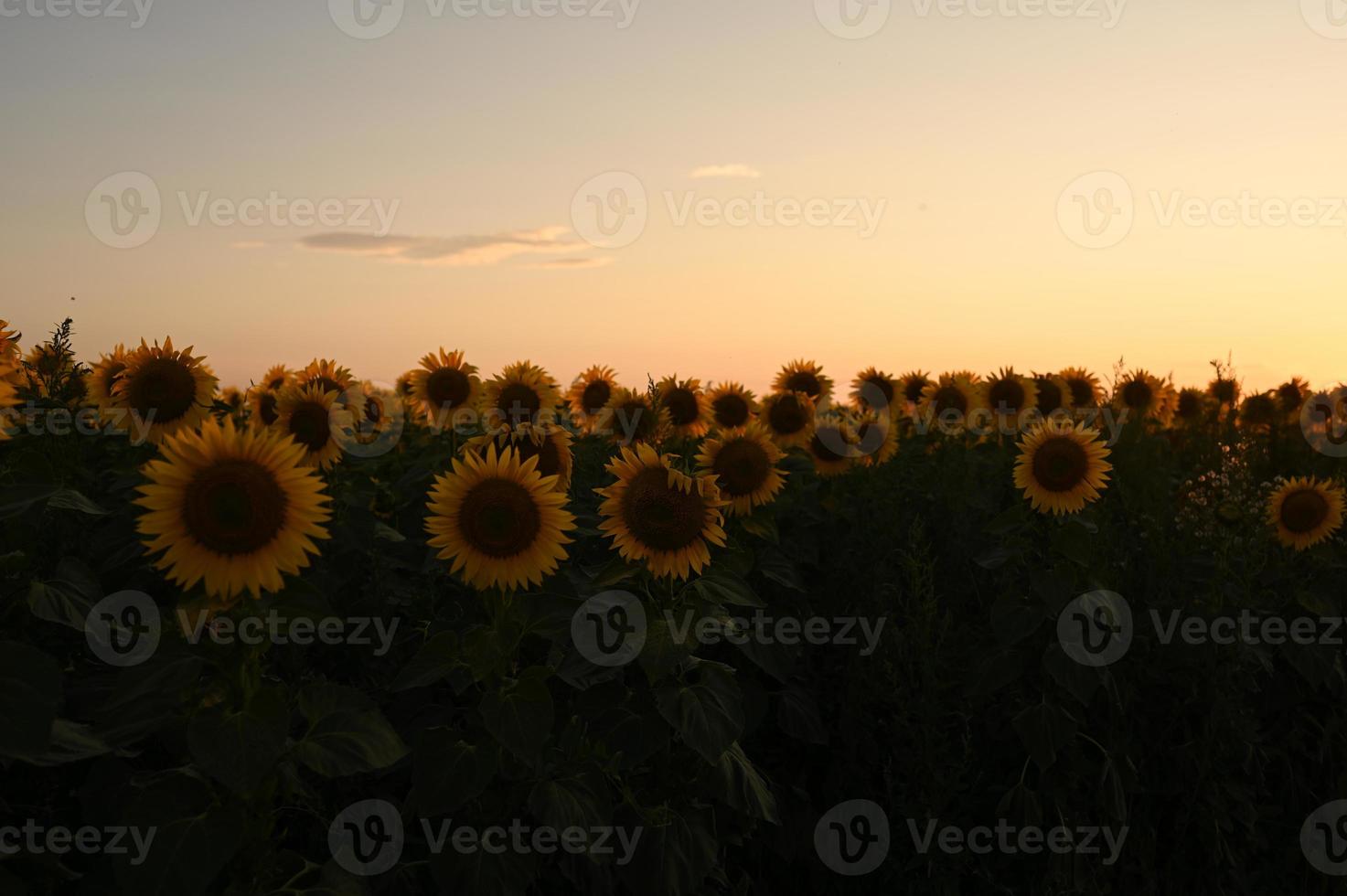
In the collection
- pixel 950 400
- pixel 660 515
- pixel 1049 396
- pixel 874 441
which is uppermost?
pixel 1049 396

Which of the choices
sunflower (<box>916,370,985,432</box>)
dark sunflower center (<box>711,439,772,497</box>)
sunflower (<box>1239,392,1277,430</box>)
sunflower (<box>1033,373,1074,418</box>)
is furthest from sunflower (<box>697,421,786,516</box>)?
sunflower (<box>1239,392,1277,430</box>)

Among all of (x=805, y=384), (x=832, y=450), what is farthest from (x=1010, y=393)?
(x=832, y=450)

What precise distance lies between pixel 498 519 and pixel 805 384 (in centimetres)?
691

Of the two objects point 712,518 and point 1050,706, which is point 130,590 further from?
point 1050,706

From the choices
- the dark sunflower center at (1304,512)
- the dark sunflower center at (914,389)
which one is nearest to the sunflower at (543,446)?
the dark sunflower center at (1304,512)

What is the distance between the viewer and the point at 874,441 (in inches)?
355

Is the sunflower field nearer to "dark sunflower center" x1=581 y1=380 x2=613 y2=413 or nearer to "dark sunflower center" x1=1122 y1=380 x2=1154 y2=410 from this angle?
"dark sunflower center" x1=581 y1=380 x2=613 y2=413

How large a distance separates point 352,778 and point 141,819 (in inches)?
56.9

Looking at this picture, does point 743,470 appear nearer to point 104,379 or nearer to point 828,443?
point 828,443

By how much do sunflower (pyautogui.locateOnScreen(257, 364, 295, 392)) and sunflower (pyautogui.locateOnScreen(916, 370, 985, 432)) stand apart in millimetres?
5807

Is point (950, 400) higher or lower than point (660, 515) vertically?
higher

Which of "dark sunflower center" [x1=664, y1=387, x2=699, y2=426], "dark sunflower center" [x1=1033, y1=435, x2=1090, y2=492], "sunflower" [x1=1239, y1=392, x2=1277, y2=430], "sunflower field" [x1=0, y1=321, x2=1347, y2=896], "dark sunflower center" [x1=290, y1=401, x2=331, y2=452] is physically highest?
"sunflower" [x1=1239, y1=392, x2=1277, y2=430]

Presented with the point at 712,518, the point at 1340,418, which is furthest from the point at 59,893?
the point at 1340,418

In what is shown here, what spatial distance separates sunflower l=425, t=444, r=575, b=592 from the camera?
4.31 m
